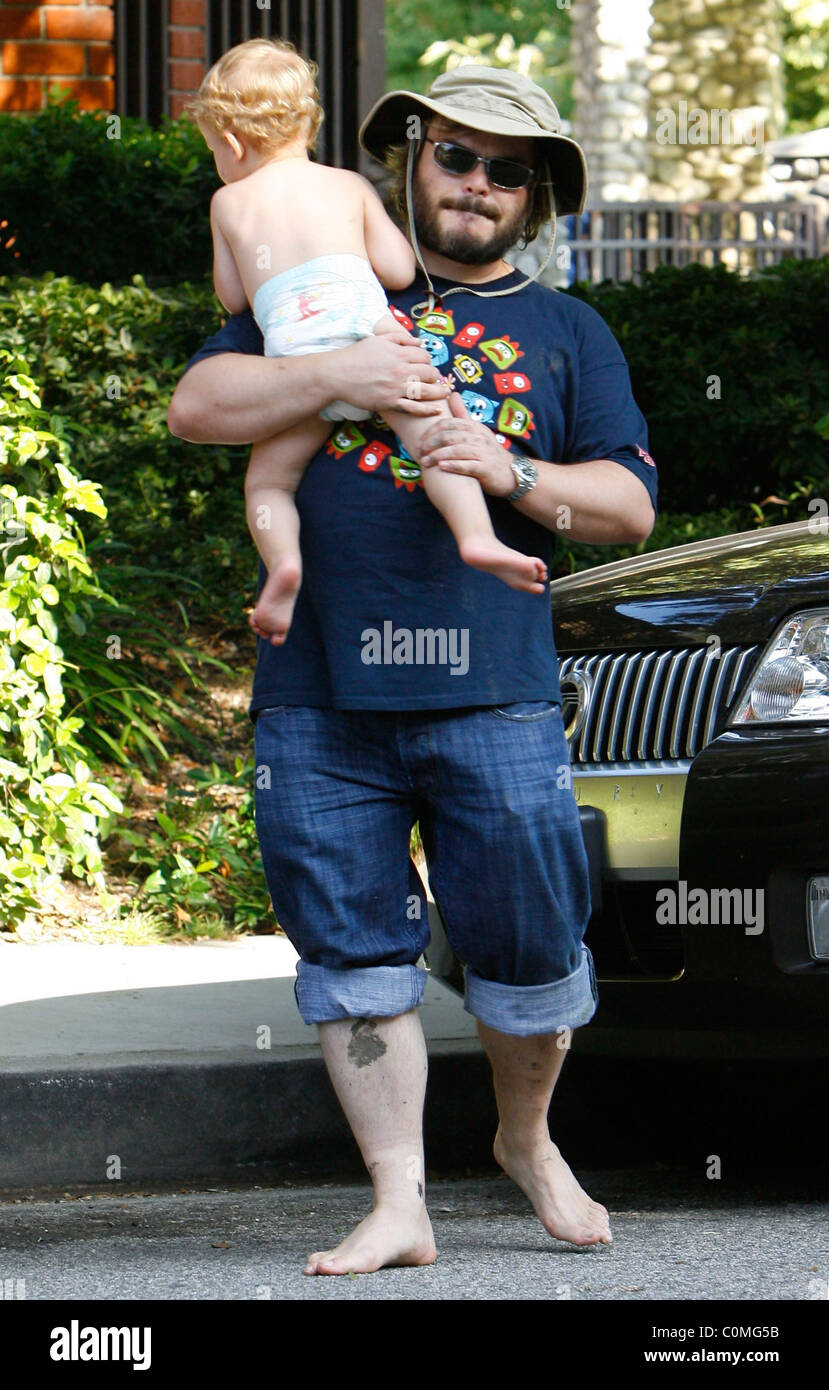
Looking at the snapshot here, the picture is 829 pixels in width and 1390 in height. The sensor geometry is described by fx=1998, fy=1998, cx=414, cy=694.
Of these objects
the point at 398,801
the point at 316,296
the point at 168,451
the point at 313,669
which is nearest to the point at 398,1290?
the point at 398,801

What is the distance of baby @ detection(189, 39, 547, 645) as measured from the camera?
123 inches

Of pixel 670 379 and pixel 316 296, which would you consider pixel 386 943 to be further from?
pixel 670 379

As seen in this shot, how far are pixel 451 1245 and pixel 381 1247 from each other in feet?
1.05

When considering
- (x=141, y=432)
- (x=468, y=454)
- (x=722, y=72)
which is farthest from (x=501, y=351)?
(x=722, y=72)

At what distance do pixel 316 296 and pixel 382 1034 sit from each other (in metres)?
1.18

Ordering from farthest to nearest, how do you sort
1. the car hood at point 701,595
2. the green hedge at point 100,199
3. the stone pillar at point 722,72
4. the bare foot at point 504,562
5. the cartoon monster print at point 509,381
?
the stone pillar at point 722,72 < the green hedge at point 100,199 < the car hood at point 701,595 < the cartoon monster print at point 509,381 < the bare foot at point 504,562

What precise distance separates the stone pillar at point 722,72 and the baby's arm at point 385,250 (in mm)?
24538

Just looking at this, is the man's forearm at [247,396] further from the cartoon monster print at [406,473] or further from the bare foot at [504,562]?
the bare foot at [504,562]

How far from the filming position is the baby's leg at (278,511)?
312 cm

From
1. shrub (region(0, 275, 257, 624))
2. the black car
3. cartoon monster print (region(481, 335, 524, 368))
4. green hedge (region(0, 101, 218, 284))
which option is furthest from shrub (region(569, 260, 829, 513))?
cartoon monster print (region(481, 335, 524, 368))

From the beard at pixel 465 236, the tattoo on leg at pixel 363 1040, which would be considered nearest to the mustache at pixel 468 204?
the beard at pixel 465 236

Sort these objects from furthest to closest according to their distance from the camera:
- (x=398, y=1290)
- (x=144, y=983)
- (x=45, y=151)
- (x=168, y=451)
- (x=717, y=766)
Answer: (x=45, y=151), (x=168, y=451), (x=144, y=983), (x=717, y=766), (x=398, y=1290)

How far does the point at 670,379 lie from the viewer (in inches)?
316

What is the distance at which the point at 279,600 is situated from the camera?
3.13m
